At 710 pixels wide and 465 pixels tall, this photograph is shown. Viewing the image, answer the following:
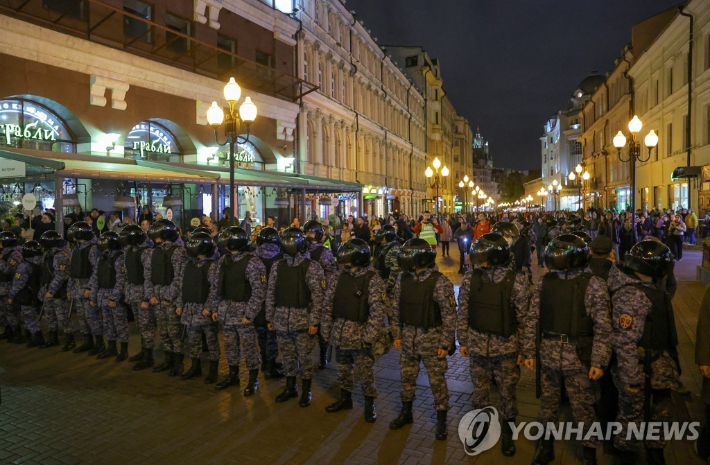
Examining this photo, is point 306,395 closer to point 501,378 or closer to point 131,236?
point 501,378

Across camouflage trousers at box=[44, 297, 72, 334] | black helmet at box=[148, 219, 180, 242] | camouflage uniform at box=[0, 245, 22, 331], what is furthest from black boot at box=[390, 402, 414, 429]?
camouflage uniform at box=[0, 245, 22, 331]

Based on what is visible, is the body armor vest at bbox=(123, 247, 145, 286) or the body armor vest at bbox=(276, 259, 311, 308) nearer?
the body armor vest at bbox=(276, 259, 311, 308)

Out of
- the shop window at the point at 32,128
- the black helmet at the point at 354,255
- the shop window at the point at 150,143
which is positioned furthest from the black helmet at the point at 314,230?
the shop window at the point at 150,143

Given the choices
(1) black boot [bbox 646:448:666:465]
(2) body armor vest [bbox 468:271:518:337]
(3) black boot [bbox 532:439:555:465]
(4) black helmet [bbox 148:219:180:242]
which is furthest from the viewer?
(4) black helmet [bbox 148:219:180:242]

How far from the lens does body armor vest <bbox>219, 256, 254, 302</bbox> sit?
6688 mm

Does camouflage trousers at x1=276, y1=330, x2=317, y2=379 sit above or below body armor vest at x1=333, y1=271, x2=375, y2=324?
below

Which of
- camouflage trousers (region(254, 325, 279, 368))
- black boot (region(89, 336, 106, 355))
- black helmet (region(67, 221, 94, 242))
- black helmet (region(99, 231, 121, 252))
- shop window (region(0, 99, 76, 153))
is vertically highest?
shop window (region(0, 99, 76, 153))

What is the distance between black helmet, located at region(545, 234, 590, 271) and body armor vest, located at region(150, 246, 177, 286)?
5317 mm

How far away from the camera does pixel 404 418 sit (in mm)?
5527

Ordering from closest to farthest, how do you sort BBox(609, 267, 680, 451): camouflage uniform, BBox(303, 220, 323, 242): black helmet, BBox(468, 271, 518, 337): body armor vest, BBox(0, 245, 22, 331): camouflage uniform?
BBox(609, 267, 680, 451): camouflage uniform < BBox(468, 271, 518, 337): body armor vest < BBox(303, 220, 323, 242): black helmet < BBox(0, 245, 22, 331): camouflage uniform

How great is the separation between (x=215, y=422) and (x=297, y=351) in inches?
48.9

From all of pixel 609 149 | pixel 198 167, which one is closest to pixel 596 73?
pixel 609 149

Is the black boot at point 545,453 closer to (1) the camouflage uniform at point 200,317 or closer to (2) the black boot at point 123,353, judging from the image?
(1) the camouflage uniform at point 200,317

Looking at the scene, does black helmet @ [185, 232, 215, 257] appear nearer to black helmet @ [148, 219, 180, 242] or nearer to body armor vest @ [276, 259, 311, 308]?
black helmet @ [148, 219, 180, 242]
